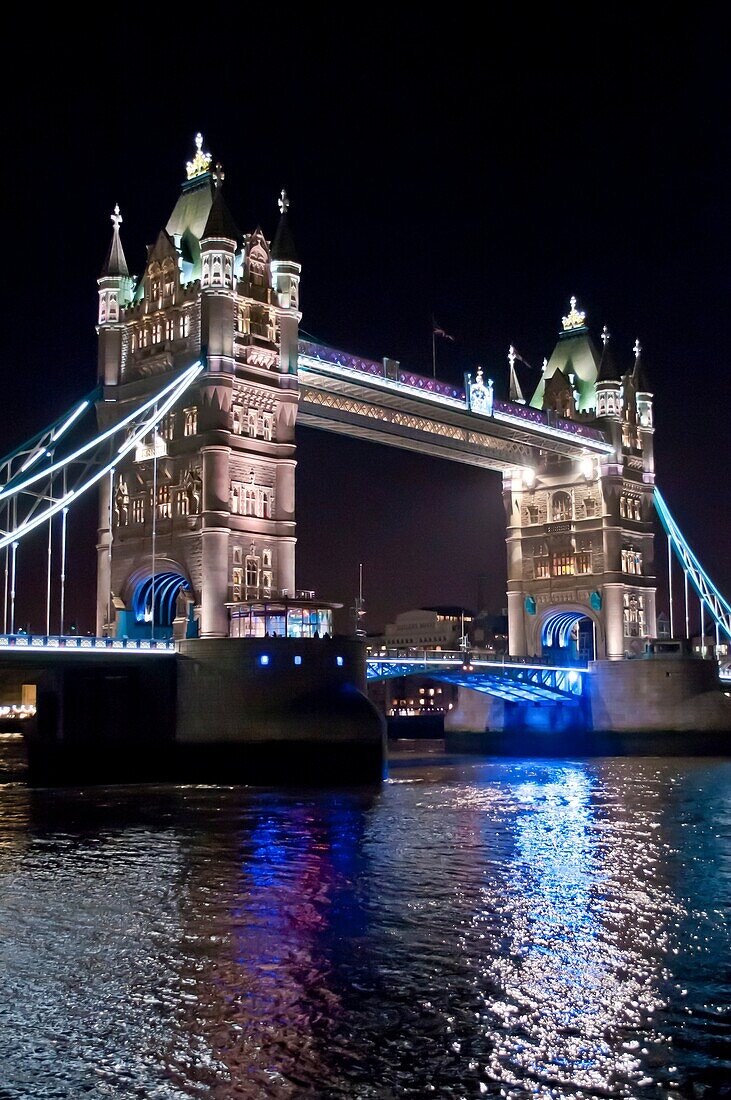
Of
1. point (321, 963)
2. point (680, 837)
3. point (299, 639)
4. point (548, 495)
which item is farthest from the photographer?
point (548, 495)

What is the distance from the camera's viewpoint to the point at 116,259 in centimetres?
5488

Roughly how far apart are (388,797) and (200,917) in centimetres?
2043

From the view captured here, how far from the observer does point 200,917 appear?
20.2 m

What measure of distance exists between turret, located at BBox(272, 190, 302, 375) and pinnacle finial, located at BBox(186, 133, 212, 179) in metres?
3.55

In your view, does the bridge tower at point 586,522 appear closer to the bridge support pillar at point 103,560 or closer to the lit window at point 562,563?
the lit window at point 562,563

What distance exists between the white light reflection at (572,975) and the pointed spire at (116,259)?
116 ft

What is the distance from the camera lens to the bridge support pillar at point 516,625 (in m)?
78.8

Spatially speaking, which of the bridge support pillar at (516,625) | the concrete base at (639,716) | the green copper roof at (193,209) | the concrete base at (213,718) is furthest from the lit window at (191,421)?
the bridge support pillar at (516,625)

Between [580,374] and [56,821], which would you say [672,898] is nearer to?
[56,821]

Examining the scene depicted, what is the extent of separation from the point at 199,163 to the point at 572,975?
45.7m

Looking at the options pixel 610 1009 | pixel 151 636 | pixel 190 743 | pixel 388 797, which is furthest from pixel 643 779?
pixel 610 1009

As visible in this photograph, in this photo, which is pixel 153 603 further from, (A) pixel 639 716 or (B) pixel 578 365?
(B) pixel 578 365

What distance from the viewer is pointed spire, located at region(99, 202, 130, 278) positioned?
54.7 metres

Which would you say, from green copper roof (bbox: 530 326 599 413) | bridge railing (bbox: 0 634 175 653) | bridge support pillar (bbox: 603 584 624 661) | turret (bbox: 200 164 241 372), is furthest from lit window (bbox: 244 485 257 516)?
green copper roof (bbox: 530 326 599 413)
